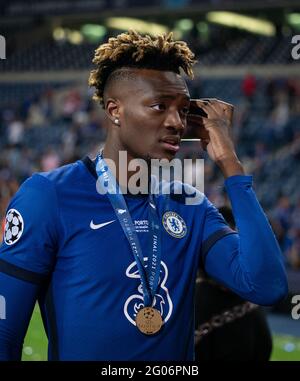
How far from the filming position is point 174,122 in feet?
8.54

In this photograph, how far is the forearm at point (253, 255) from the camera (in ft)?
8.18

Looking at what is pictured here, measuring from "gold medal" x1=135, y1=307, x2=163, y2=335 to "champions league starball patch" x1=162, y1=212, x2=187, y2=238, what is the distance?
0.99ft

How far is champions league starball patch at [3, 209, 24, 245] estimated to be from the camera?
251 cm

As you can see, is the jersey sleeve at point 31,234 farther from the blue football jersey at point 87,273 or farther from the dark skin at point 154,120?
the dark skin at point 154,120

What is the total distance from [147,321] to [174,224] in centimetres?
38

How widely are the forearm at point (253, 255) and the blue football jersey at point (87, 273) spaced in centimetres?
19

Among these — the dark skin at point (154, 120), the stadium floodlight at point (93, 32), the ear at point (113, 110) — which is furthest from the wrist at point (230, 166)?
the stadium floodlight at point (93, 32)

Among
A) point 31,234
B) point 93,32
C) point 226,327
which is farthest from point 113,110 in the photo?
point 93,32

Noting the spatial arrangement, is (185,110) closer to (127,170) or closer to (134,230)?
(127,170)

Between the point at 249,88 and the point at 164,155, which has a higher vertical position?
the point at 249,88

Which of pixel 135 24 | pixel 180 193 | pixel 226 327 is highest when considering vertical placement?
pixel 135 24
